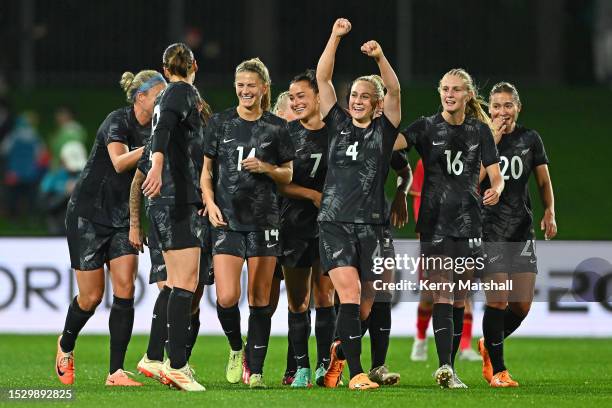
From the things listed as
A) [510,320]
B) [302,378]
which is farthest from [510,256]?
[302,378]

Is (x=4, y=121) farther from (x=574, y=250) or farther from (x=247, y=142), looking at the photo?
(x=247, y=142)

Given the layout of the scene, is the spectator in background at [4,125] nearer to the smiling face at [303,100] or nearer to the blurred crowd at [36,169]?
the blurred crowd at [36,169]

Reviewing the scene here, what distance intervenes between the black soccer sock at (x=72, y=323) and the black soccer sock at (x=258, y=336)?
1.31m

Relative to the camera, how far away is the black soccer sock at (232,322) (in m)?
10.2

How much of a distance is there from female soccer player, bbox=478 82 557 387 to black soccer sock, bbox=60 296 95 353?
2.89 m

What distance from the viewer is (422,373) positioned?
1198cm

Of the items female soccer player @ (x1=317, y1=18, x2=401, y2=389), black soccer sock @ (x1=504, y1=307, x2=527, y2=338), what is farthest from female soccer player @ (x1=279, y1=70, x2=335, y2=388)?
black soccer sock @ (x1=504, y1=307, x2=527, y2=338)

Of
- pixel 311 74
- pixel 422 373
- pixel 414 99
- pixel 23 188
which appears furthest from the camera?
pixel 414 99

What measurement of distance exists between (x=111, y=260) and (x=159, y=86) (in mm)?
1284

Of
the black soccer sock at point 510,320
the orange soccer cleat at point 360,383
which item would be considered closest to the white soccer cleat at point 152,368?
the orange soccer cleat at point 360,383

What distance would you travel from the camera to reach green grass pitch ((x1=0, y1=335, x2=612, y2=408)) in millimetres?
9312

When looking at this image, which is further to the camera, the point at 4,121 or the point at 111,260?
the point at 4,121

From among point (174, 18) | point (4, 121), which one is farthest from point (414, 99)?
point (4, 121)

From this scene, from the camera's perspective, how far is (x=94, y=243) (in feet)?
34.2
